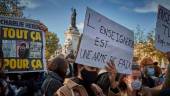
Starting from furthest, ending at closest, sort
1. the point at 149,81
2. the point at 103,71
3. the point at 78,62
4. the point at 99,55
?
the point at 149,81 → the point at 103,71 → the point at 99,55 → the point at 78,62

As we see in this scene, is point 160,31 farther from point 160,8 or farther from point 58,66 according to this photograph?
point 58,66

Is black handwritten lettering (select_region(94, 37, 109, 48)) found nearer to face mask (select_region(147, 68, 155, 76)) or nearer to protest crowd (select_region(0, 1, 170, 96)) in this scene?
protest crowd (select_region(0, 1, 170, 96))

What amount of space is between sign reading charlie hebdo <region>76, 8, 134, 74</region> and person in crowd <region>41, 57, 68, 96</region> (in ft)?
1.99

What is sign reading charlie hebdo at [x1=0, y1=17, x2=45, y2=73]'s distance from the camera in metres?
8.23

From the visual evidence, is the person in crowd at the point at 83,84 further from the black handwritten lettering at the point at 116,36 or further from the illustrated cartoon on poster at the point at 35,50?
the illustrated cartoon on poster at the point at 35,50

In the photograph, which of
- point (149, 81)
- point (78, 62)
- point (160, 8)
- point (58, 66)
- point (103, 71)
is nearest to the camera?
point (78, 62)

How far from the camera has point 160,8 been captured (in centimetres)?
682

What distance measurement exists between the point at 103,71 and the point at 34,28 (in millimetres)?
3096

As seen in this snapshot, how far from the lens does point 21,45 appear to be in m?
8.54

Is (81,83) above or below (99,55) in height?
below

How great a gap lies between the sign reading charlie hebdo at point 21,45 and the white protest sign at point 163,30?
2.91 m

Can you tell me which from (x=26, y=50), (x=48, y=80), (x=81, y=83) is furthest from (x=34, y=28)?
(x=81, y=83)

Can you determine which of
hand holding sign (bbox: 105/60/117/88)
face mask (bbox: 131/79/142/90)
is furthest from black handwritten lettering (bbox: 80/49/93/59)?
face mask (bbox: 131/79/142/90)

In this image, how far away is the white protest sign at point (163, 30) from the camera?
6730mm
